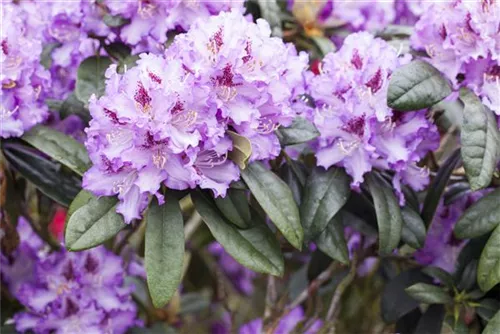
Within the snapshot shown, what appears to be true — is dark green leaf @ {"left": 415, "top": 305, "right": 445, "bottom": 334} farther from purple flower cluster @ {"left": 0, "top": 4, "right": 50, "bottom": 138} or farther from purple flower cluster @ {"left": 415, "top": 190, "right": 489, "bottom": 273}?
purple flower cluster @ {"left": 0, "top": 4, "right": 50, "bottom": 138}

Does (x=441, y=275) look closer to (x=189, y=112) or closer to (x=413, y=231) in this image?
(x=413, y=231)

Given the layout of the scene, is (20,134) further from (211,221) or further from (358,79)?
(358,79)

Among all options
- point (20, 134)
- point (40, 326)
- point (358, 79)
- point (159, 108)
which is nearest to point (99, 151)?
point (159, 108)

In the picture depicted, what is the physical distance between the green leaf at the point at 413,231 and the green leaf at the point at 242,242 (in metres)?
0.26

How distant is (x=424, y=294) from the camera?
1.43 meters

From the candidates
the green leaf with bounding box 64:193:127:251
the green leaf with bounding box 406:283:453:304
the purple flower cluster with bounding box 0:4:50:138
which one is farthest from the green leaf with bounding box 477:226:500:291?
the purple flower cluster with bounding box 0:4:50:138

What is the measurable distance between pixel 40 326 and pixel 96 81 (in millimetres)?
490

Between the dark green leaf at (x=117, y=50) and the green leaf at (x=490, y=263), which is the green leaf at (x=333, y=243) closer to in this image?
the green leaf at (x=490, y=263)

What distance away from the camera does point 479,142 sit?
1288 mm

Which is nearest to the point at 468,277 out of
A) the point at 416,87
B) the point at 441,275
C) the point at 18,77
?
the point at 441,275

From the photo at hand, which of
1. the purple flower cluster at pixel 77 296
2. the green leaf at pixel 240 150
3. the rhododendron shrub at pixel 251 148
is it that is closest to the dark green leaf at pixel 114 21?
the rhododendron shrub at pixel 251 148

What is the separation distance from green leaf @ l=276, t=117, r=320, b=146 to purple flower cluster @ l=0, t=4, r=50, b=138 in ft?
1.41

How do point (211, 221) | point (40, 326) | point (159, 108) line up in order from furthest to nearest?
point (40, 326), point (211, 221), point (159, 108)

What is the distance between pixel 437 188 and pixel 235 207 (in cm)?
39
